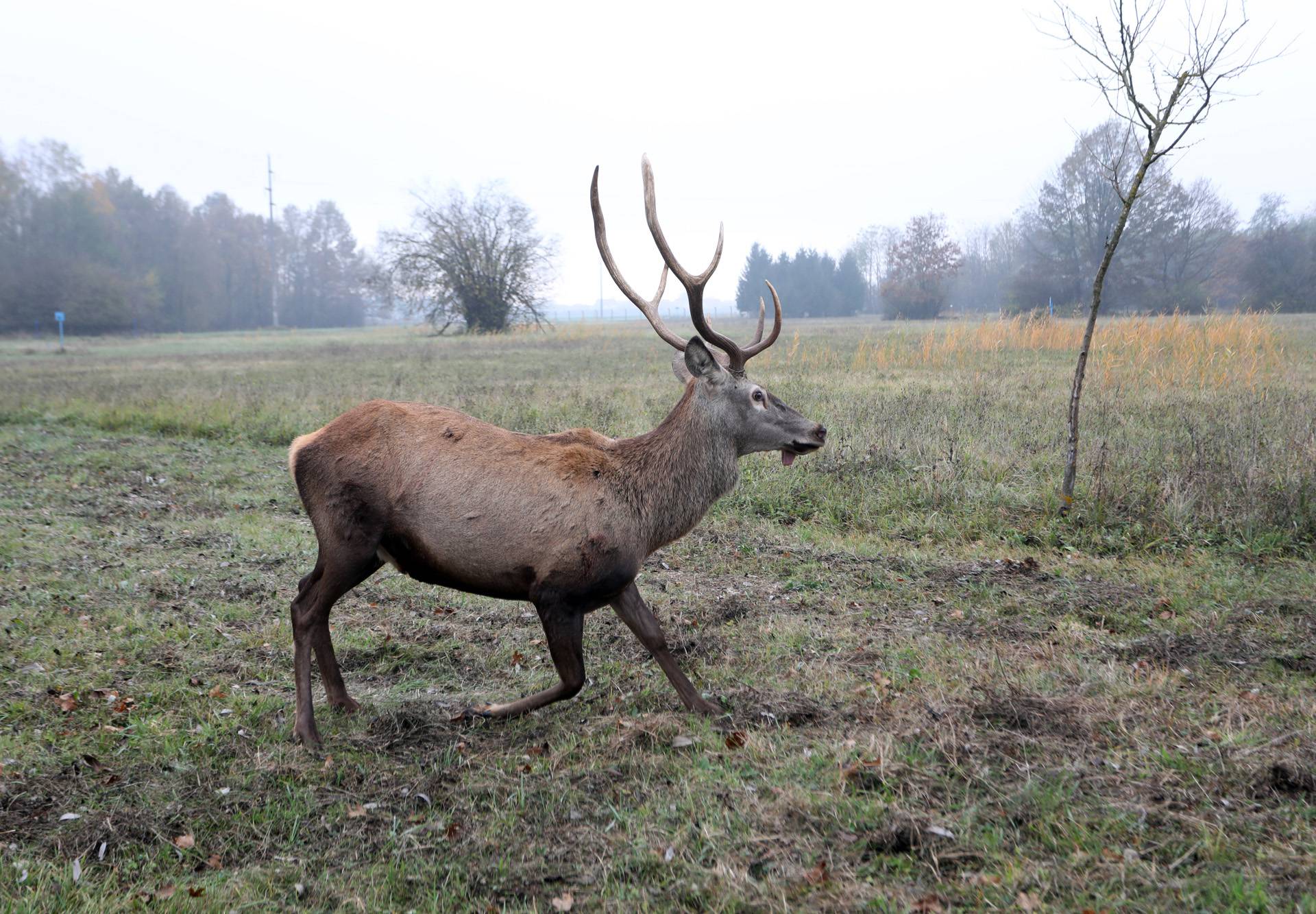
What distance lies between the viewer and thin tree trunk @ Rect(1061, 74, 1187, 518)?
8094mm

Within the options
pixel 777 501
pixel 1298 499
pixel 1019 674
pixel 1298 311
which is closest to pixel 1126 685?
pixel 1019 674

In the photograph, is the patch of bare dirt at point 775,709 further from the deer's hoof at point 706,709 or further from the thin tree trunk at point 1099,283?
the thin tree trunk at point 1099,283

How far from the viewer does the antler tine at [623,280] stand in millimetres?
5648

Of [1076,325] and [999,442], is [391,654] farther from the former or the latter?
[1076,325]

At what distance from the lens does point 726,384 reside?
224 inches

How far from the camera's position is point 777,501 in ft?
31.9

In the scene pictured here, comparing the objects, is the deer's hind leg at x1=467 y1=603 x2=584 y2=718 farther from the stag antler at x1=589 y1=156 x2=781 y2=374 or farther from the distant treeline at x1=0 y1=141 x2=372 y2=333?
the distant treeline at x1=0 y1=141 x2=372 y2=333

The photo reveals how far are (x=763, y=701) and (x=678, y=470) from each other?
4.66ft

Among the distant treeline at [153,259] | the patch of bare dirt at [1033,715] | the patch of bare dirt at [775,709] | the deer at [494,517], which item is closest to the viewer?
the patch of bare dirt at [1033,715]

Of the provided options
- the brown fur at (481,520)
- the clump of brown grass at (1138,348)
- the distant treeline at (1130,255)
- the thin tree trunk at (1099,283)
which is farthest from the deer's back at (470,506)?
the distant treeline at (1130,255)

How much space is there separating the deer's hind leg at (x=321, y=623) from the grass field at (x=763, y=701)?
0.18m

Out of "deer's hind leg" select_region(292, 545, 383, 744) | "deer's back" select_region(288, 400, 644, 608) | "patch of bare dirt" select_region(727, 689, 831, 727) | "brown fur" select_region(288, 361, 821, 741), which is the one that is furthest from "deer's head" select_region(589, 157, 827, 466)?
"deer's hind leg" select_region(292, 545, 383, 744)

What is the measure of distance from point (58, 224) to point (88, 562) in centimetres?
4776

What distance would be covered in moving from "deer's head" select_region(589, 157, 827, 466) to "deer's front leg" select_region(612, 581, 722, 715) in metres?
1.20
